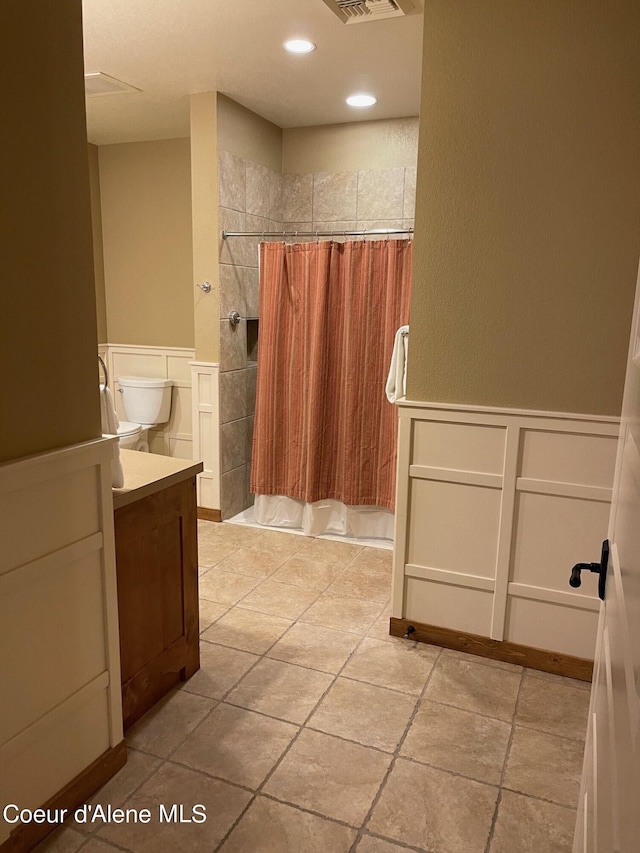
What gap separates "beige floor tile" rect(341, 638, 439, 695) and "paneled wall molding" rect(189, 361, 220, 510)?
1.64 metres

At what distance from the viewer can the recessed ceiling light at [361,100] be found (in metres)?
3.56

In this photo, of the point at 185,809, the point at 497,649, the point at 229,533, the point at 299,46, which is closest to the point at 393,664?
the point at 497,649

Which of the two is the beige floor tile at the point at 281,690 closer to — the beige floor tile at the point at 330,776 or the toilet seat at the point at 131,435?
the beige floor tile at the point at 330,776

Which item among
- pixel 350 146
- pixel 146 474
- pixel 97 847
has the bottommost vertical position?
pixel 97 847

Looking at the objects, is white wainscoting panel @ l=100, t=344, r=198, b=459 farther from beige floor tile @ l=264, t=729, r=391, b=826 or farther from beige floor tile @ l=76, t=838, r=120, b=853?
beige floor tile @ l=76, t=838, r=120, b=853

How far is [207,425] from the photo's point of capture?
3936 millimetres

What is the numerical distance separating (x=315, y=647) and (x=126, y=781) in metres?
0.94

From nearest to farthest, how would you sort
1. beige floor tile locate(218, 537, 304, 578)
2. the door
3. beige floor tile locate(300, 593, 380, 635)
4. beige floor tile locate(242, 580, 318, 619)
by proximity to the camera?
the door
beige floor tile locate(300, 593, 380, 635)
beige floor tile locate(242, 580, 318, 619)
beige floor tile locate(218, 537, 304, 578)

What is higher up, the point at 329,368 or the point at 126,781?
the point at 329,368

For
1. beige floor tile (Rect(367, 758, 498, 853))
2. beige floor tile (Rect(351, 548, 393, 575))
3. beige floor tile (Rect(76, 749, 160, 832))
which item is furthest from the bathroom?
beige floor tile (Rect(367, 758, 498, 853))

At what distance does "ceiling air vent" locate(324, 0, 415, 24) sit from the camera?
2.42 m

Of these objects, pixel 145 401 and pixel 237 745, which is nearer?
pixel 237 745

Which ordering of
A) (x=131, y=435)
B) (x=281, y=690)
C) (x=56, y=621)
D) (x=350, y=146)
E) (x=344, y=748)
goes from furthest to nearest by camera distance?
1. (x=131, y=435)
2. (x=350, y=146)
3. (x=281, y=690)
4. (x=344, y=748)
5. (x=56, y=621)

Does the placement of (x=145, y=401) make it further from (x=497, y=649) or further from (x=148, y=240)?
(x=497, y=649)
